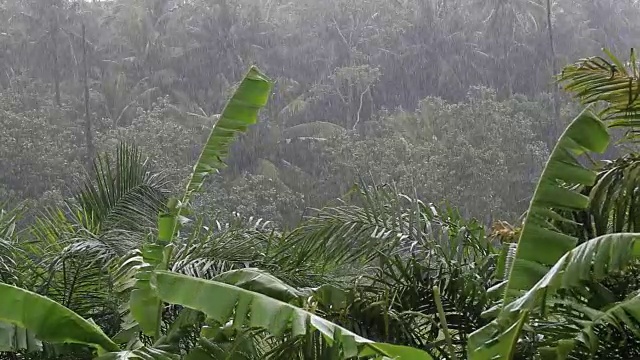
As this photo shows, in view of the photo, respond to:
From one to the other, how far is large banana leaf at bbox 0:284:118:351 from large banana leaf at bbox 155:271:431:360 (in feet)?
1.26

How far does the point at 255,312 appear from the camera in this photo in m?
1.88

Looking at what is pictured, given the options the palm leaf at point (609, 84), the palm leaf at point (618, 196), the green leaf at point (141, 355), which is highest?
the palm leaf at point (609, 84)

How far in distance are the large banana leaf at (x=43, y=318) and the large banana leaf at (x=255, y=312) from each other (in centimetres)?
38

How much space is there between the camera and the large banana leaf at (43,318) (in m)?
2.12

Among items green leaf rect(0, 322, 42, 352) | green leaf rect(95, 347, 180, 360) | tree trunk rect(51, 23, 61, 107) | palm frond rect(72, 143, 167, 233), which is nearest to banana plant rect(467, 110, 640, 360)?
green leaf rect(95, 347, 180, 360)

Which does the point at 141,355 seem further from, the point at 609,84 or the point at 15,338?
the point at 609,84

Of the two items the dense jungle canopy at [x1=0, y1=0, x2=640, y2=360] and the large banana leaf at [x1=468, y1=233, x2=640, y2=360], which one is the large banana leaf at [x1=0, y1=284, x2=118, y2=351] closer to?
the dense jungle canopy at [x1=0, y1=0, x2=640, y2=360]

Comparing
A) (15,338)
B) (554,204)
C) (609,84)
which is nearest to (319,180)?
(609,84)

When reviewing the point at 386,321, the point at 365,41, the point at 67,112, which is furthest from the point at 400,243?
the point at 365,41

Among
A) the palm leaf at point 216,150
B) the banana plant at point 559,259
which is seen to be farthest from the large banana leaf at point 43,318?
the banana plant at point 559,259

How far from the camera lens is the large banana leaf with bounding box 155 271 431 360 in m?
1.82

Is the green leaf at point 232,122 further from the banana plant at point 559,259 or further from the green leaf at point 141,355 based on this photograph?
the banana plant at point 559,259

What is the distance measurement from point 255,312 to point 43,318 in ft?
2.13

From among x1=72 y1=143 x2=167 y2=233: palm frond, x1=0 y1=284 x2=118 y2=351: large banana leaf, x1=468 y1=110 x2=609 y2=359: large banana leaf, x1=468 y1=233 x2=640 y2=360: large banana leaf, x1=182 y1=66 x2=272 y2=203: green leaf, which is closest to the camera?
x1=468 y1=233 x2=640 y2=360: large banana leaf
